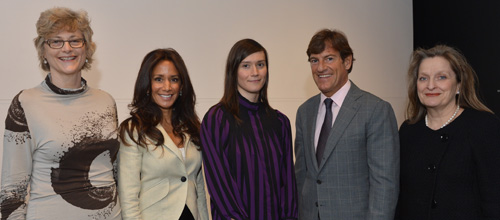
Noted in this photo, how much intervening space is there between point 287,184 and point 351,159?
1.22 ft

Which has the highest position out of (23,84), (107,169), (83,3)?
(83,3)

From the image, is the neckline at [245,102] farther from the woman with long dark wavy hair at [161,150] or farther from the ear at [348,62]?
the ear at [348,62]

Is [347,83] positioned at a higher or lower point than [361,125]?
higher

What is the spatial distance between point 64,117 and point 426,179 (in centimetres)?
185

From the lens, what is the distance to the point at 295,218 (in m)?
2.53

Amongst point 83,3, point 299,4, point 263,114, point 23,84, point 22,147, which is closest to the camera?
point 22,147

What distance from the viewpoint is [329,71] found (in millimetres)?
2678

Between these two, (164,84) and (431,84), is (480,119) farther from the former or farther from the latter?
(164,84)

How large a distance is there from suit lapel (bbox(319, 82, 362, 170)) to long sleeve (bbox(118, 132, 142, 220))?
3.22ft

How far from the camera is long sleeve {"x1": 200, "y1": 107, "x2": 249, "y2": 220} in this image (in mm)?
2359

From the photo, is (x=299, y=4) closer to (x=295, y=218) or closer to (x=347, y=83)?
(x=347, y=83)

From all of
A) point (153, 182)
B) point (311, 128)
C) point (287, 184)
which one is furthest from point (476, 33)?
point (153, 182)

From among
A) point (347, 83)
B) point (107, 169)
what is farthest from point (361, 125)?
point (107, 169)

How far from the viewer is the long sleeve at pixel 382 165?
2.47m
